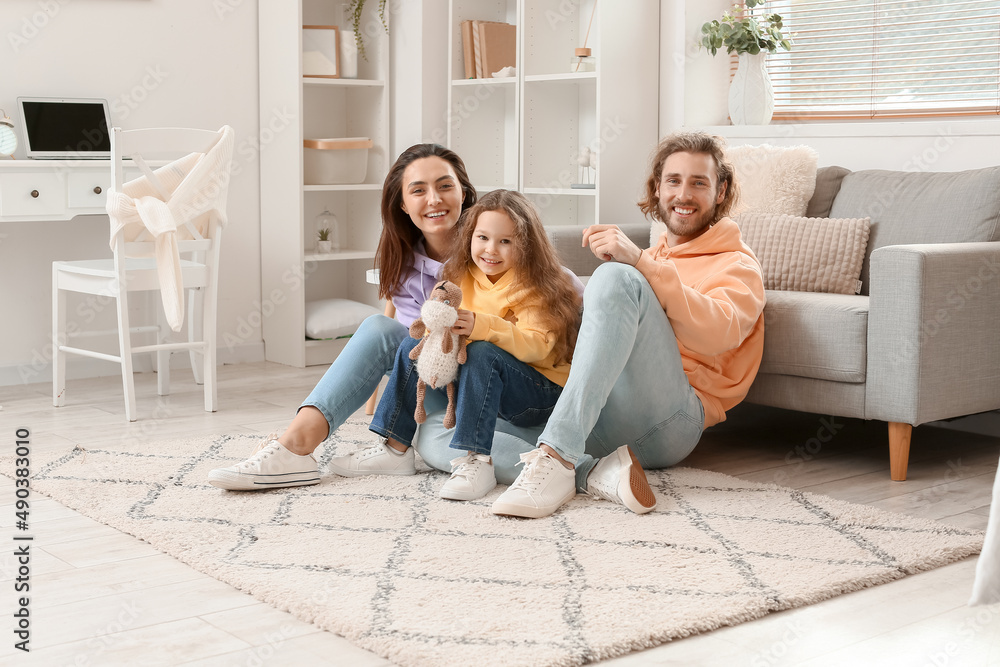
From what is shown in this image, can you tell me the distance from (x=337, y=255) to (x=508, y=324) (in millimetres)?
2165

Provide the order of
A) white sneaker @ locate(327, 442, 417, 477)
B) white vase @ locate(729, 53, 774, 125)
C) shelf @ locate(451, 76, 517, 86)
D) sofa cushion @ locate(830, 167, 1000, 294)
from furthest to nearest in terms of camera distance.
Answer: shelf @ locate(451, 76, 517, 86) → white vase @ locate(729, 53, 774, 125) → sofa cushion @ locate(830, 167, 1000, 294) → white sneaker @ locate(327, 442, 417, 477)

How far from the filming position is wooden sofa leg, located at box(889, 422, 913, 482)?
8.20 feet

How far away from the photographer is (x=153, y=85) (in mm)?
3984

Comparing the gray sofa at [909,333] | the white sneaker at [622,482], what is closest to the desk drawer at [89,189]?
the white sneaker at [622,482]

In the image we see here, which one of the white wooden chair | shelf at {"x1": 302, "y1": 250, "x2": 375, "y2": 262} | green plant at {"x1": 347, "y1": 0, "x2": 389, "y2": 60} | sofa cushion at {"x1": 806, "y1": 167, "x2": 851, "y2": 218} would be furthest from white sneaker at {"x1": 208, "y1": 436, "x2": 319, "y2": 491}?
green plant at {"x1": 347, "y1": 0, "x2": 389, "y2": 60}

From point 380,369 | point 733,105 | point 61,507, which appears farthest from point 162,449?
point 733,105

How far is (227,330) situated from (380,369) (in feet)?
6.77

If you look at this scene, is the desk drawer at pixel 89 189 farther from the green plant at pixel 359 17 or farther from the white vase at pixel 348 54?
the green plant at pixel 359 17

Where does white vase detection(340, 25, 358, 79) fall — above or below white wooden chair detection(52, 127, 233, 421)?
above

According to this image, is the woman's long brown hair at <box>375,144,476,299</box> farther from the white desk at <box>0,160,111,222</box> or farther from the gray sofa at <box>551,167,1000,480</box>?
the white desk at <box>0,160,111,222</box>

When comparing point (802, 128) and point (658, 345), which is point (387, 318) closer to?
point (658, 345)

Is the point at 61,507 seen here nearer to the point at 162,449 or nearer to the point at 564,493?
the point at 162,449

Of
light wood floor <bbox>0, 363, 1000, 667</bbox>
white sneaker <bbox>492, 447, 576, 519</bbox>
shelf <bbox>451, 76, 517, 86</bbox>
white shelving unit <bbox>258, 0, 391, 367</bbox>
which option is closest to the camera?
light wood floor <bbox>0, 363, 1000, 667</bbox>

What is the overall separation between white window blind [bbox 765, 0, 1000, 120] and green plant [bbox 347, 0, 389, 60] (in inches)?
57.4
